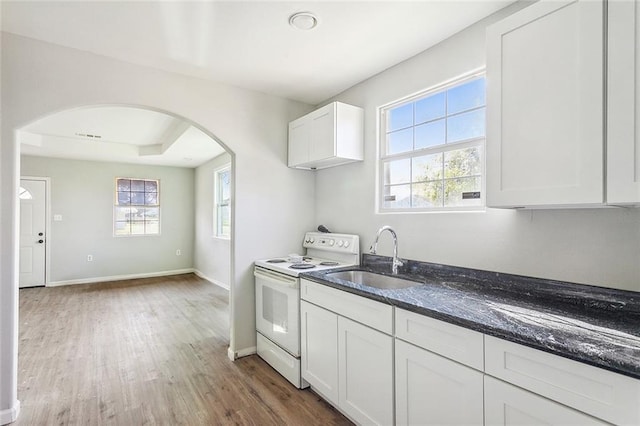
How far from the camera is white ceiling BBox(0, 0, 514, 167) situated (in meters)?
1.93

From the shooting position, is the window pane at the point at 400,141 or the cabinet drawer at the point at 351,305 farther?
the window pane at the point at 400,141

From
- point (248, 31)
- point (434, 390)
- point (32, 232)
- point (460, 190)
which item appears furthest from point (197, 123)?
point (32, 232)

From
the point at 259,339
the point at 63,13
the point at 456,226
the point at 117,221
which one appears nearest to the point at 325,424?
the point at 259,339

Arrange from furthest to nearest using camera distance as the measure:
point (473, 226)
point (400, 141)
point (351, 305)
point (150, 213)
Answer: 1. point (150, 213)
2. point (400, 141)
3. point (473, 226)
4. point (351, 305)

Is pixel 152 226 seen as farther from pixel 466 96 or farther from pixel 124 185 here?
pixel 466 96

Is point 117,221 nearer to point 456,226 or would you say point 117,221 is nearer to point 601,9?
point 456,226

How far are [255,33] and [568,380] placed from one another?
8.16 feet

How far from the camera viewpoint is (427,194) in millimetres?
2504

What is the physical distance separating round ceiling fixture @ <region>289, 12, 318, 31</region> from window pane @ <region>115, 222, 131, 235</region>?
640cm

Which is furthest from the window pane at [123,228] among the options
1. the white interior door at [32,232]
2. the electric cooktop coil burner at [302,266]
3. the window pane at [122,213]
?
the electric cooktop coil burner at [302,266]

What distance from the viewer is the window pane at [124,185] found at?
22.3 feet

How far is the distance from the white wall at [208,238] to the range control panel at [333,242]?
9.02 ft

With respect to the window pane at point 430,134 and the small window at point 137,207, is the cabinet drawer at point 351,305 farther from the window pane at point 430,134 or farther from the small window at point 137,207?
the small window at point 137,207

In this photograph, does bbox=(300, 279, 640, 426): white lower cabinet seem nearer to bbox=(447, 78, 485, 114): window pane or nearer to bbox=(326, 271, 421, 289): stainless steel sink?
bbox=(326, 271, 421, 289): stainless steel sink
